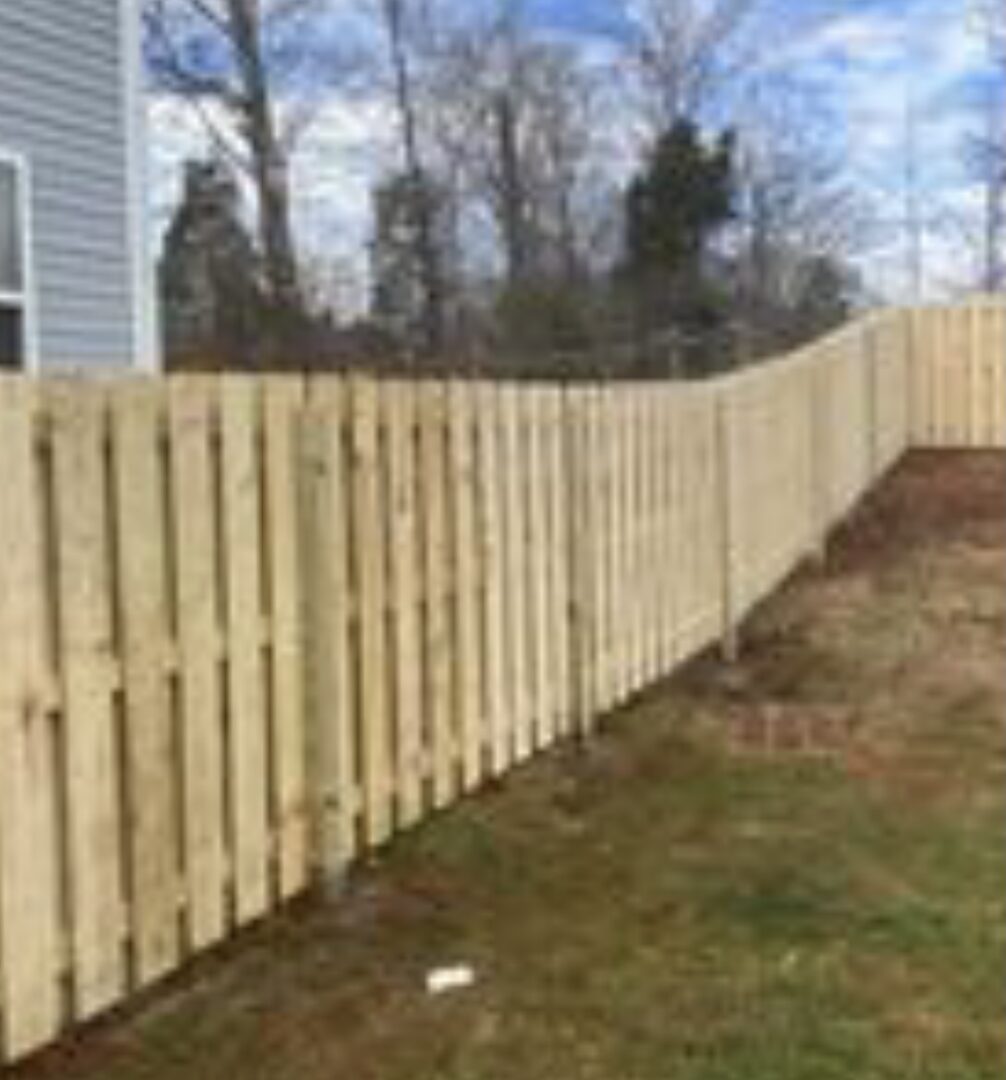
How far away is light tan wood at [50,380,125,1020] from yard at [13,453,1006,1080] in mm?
243

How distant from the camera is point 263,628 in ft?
24.1

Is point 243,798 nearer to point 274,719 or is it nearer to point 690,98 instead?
point 274,719

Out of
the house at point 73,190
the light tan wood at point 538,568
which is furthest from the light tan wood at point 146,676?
the house at point 73,190

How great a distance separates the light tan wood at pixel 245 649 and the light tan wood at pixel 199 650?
Result: 71 millimetres

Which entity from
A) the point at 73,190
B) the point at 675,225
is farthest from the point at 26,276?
the point at 675,225

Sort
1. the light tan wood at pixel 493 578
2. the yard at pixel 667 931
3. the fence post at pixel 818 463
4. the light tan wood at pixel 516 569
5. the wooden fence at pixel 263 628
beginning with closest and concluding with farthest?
the wooden fence at pixel 263 628 → the yard at pixel 667 931 → the light tan wood at pixel 493 578 → the light tan wood at pixel 516 569 → the fence post at pixel 818 463

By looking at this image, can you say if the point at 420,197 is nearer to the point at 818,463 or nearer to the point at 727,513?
the point at 818,463

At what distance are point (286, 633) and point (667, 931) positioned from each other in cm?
144

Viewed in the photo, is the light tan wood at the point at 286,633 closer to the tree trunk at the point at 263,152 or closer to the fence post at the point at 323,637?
the fence post at the point at 323,637

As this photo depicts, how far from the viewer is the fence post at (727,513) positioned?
1432 centimetres

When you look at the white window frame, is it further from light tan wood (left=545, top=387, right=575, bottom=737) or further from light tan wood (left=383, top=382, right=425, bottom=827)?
light tan wood (left=383, top=382, right=425, bottom=827)

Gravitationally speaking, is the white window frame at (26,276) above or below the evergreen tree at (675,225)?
below

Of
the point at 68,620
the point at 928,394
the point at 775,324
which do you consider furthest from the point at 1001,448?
the point at 68,620

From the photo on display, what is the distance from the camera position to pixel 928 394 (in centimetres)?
2709
